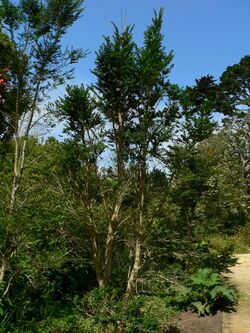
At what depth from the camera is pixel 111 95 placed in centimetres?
663

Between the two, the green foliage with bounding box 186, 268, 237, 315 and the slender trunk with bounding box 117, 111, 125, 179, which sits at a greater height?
the slender trunk with bounding box 117, 111, 125, 179

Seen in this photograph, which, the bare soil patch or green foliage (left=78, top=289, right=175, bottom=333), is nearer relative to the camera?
green foliage (left=78, top=289, right=175, bottom=333)

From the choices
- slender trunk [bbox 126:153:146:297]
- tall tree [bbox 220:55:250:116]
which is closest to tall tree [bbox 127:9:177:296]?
slender trunk [bbox 126:153:146:297]

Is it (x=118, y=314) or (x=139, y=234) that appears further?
(x=139, y=234)

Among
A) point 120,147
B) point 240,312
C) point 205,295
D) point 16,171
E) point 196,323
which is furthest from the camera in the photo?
point 205,295

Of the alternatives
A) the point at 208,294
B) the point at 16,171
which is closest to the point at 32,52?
the point at 16,171

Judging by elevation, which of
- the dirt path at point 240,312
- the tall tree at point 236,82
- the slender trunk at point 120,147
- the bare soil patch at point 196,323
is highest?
the tall tree at point 236,82

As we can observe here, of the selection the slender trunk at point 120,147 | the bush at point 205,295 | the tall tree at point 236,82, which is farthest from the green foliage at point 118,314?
the tall tree at point 236,82

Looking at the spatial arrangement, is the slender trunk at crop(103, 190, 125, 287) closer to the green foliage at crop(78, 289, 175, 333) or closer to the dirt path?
the green foliage at crop(78, 289, 175, 333)

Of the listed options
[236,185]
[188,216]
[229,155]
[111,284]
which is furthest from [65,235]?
[229,155]

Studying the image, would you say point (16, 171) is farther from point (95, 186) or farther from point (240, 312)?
point (240, 312)

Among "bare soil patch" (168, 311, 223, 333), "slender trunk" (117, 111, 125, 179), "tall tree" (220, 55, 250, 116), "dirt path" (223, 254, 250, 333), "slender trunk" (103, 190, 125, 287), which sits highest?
"tall tree" (220, 55, 250, 116)

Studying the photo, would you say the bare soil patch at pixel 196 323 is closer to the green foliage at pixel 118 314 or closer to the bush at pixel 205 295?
the bush at pixel 205 295

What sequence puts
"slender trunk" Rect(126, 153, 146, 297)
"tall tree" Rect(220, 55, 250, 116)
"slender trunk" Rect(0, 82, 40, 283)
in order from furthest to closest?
"tall tree" Rect(220, 55, 250, 116)
"slender trunk" Rect(126, 153, 146, 297)
"slender trunk" Rect(0, 82, 40, 283)
